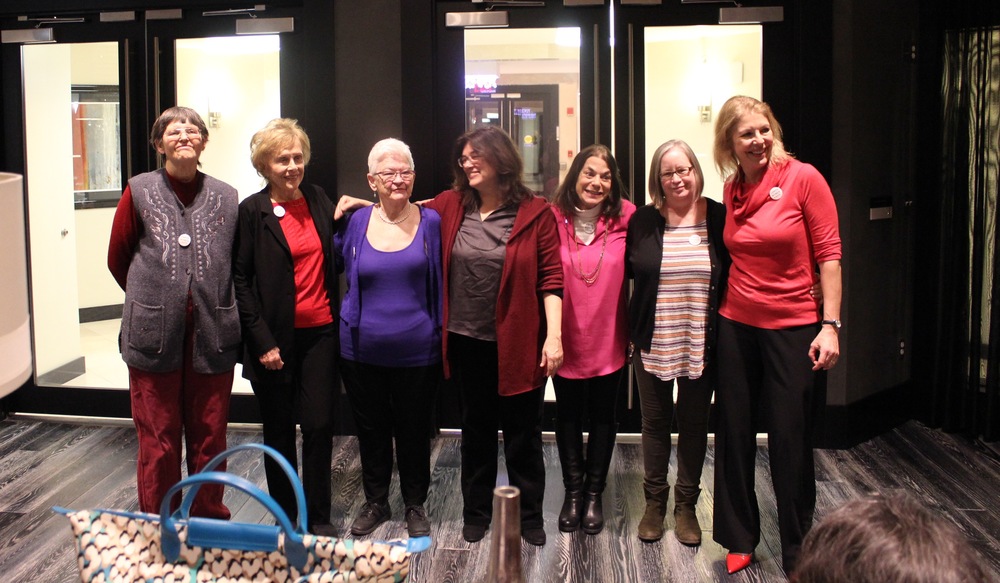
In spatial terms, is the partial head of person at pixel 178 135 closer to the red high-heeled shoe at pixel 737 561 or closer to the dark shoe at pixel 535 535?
the dark shoe at pixel 535 535

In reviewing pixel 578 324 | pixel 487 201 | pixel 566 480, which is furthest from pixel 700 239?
pixel 566 480

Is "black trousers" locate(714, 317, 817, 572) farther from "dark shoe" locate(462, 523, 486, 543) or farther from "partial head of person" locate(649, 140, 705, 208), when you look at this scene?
"dark shoe" locate(462, 523, 486, 543)

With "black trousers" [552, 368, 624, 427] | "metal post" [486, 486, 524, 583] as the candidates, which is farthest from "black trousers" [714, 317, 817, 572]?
"metal post" [486, 486, 524, 583]

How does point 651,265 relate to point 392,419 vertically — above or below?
above

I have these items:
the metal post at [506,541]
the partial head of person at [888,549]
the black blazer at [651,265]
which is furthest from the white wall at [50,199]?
the partial head of person at [888,549]

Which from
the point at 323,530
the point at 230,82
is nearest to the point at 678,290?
the point at 323,530

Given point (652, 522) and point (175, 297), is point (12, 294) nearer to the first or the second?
point (175, 297)

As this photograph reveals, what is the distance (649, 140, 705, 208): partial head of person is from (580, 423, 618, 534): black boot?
34.2 inches

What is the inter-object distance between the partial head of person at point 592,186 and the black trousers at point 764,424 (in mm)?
603

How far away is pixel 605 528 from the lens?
3.49m

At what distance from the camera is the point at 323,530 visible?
3.36m

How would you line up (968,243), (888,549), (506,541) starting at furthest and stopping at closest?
(968,243), (506,541), (888,549)

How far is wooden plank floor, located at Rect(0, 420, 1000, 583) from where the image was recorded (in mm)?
3164

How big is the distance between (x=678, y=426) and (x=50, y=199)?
141 inches
